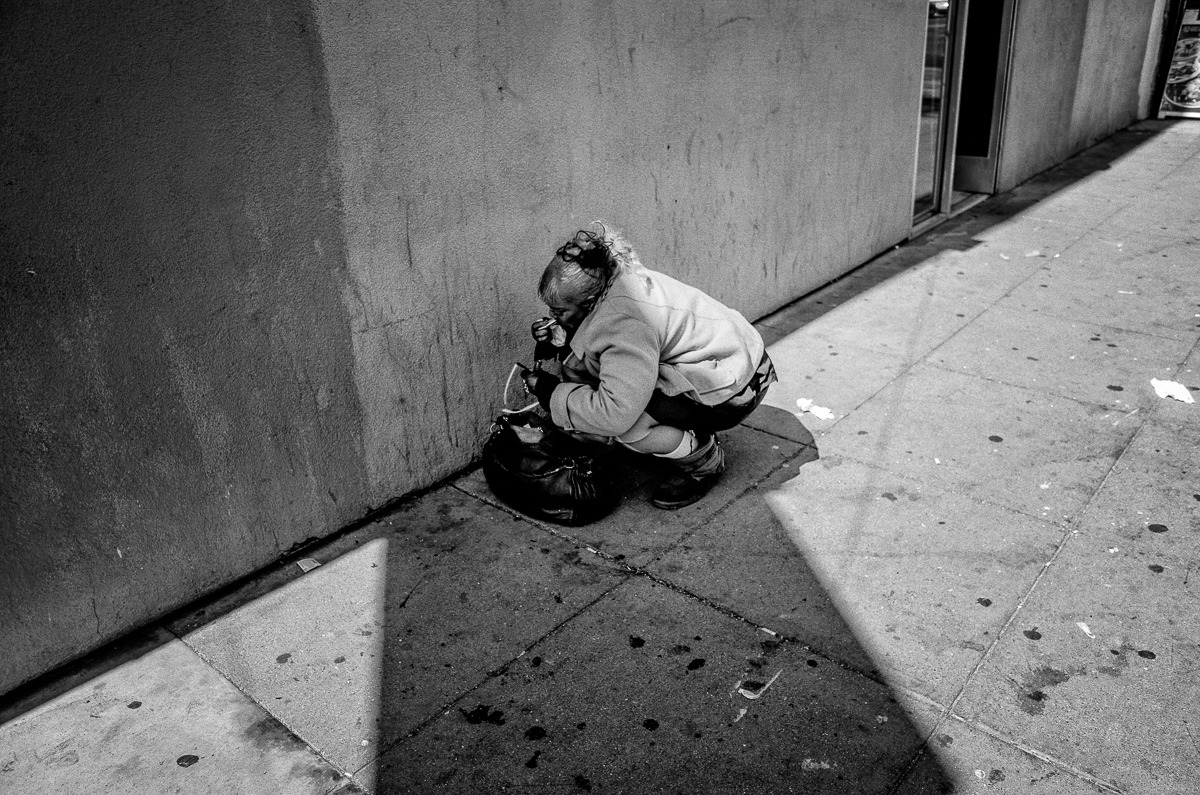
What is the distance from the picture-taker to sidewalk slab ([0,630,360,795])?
8.86 feet

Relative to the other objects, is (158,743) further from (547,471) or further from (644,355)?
(644,355)

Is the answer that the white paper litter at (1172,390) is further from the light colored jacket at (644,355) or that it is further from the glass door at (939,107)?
the glass door at (939,107)

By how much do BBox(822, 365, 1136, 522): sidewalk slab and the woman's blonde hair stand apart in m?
1.47

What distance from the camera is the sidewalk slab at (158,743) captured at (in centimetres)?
270

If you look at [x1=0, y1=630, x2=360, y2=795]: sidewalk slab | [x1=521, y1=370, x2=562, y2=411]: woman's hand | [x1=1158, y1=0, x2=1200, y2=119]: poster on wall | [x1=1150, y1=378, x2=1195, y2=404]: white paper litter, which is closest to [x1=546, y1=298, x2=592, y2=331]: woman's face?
[x1=521, y1=370, x2=562, y2=411]: woman's hand

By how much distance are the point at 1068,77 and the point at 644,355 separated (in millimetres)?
7527

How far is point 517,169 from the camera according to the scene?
4.02 metres

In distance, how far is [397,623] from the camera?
3318 mm

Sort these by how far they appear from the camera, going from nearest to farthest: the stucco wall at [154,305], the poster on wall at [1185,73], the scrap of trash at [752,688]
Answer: the stucco wall at [154,305]
the scrap of trash at [752,688]
the poster on wall at [1185,73]

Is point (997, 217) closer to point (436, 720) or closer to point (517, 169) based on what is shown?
point (517, 169)

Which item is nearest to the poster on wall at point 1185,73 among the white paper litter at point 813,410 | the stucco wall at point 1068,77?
the stucco wall at point 1068,77

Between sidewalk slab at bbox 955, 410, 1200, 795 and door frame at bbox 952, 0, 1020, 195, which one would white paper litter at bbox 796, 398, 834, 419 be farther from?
door frame at bbox 952, 0, 1020, 195

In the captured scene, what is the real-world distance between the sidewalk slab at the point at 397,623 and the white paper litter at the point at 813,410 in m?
1.57

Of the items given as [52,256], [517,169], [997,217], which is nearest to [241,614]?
[52,256]
